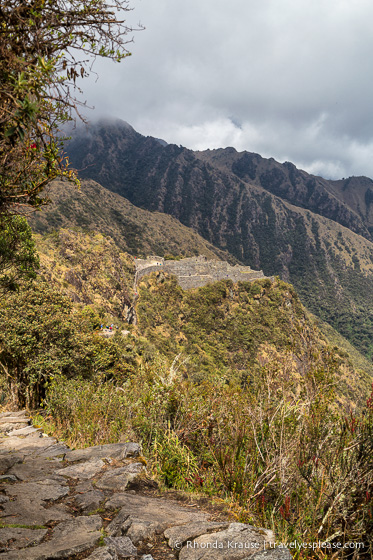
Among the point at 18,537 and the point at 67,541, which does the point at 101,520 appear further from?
the point at 18,537

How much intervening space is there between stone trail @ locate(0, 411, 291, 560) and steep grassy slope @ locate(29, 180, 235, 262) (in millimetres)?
89119

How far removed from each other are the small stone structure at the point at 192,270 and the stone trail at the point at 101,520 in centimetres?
5348

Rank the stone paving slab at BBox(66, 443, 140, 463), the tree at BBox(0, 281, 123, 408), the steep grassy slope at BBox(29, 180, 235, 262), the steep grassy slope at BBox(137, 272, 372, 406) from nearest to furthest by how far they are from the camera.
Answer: the stone paving slab at BBox(66, 443, 140, 463), the tree at BBox(0, 281, 123, 408), the steep grassy slope at BBox(137, 272, 372, 406), the steep grassy slope at BBox(29, 180, 235, 262)

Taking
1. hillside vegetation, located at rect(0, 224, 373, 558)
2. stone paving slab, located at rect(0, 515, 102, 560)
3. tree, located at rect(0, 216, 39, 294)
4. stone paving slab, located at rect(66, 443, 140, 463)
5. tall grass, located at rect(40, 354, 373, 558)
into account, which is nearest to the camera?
stone paving slab, located at rect(0, 515, 102, 560)

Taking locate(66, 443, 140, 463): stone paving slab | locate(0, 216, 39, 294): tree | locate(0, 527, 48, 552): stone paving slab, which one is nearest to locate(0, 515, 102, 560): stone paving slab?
locate(0, 527, 48, 552): stone paving slab

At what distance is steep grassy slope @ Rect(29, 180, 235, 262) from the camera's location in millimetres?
105387

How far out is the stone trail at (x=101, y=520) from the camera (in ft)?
9.09

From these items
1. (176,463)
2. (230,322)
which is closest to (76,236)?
(230,322)

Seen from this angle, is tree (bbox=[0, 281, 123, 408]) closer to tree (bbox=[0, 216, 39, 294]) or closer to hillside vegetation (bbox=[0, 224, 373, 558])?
hillside vegetation (bbox=[0, 224, 373, 558])

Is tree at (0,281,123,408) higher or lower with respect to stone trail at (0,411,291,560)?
higher

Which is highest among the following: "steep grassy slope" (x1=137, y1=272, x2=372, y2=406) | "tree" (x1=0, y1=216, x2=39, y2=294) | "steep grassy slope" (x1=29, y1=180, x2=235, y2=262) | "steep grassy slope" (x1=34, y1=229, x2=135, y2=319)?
"steep grassy slope" (x1=29, y1=180, x2=235, y2=262)

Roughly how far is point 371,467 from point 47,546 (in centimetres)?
352

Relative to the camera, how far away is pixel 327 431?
4246 mm

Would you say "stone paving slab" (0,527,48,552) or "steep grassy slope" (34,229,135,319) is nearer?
"stone paving slab" (0,527,48,552)
